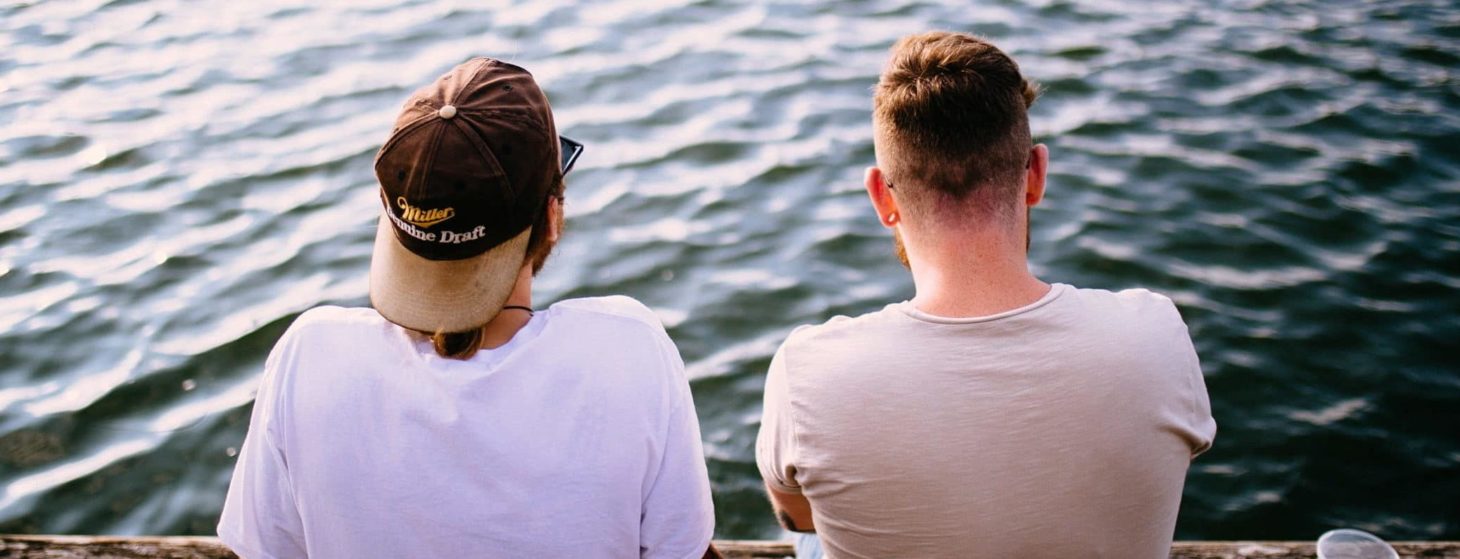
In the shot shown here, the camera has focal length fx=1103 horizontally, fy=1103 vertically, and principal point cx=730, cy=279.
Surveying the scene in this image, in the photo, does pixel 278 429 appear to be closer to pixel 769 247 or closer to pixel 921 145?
pixel 921 145

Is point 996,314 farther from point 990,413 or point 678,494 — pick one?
point 678,494

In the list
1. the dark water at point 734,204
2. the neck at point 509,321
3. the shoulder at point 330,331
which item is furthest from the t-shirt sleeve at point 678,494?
the dark water at point 734,204

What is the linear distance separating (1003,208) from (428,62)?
5337mm

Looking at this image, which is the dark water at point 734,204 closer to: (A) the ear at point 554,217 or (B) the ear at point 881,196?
(B) the ear at point 881,196

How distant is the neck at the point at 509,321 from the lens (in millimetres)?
1979

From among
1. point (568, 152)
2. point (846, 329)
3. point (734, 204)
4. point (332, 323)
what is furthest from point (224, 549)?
point (734, 204)

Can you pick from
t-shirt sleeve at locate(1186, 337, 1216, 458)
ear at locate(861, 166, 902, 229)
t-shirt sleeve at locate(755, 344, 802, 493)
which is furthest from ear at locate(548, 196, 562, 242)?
t-shirt sleeve at locate(1186, 337, 1216, 458)

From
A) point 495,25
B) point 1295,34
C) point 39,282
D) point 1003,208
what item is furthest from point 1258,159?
point 39,282

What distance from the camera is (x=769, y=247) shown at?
5.17m

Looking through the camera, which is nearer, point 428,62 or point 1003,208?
point 1003,208

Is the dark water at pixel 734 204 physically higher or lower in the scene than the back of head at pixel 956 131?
lower

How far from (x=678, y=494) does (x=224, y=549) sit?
1666 millimetres

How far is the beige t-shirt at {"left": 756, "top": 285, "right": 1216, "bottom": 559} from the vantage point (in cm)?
191

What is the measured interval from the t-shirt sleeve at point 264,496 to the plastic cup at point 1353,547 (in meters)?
2.56
